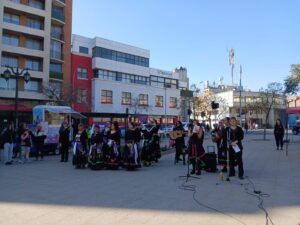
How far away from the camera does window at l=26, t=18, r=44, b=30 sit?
1626 inches

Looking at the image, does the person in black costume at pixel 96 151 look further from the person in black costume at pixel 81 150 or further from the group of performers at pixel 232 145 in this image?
the group of performers at pixel 232 145

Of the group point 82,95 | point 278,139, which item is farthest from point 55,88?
point 278,139

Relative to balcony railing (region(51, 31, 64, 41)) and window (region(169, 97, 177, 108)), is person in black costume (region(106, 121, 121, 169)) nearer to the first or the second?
balcony railing (region(51, 31, 64, 41))

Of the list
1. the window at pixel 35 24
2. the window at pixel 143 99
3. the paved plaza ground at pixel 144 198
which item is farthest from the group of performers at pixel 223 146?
the window at pixel 143 99

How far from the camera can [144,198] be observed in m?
7.39

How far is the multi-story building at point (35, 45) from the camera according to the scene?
126 ft

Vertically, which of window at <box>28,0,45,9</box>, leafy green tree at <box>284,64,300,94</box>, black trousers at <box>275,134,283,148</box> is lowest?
black trousers at <box>275,134,283,148</box>

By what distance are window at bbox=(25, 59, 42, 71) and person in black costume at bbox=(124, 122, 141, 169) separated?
106 ft

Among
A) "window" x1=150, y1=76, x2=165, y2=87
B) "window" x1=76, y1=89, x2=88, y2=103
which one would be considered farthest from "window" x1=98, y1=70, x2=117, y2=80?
"window" x1=150, y1=76, x2=165, y2=87

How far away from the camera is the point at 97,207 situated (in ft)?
21.7

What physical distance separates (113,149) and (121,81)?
4182cm

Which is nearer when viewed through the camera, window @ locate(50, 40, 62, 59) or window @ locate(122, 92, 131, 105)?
window @ locate(50, 40, 62, 59)

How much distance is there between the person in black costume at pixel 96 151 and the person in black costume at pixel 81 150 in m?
0.57

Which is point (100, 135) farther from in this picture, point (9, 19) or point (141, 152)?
point (9, 19)
